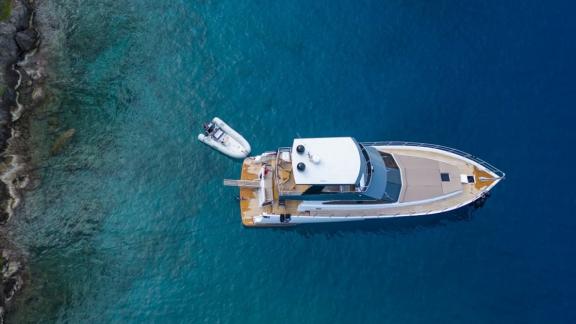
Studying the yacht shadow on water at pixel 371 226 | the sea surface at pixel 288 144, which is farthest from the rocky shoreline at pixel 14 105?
the yacht shadow on water at pixel 371 226

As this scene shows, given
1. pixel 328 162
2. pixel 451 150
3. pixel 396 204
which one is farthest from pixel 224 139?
pixel 451 150

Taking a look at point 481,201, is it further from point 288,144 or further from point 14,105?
point 14,105

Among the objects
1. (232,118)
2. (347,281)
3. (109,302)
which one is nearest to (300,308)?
(347,281)

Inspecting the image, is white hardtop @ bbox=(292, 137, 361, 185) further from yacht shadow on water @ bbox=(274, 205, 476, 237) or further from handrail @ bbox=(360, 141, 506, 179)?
yacht shadow on water @ bbox=(274, 205, 476, 237)

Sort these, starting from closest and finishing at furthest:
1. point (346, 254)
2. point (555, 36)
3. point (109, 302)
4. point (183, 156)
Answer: point (109, 302) < point (346, 254) < point (183, 156) < point (555, 36)

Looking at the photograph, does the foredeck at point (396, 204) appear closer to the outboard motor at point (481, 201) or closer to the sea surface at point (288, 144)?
the outboard motor at point (481, 201)

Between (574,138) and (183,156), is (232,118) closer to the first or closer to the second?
(183,156)
